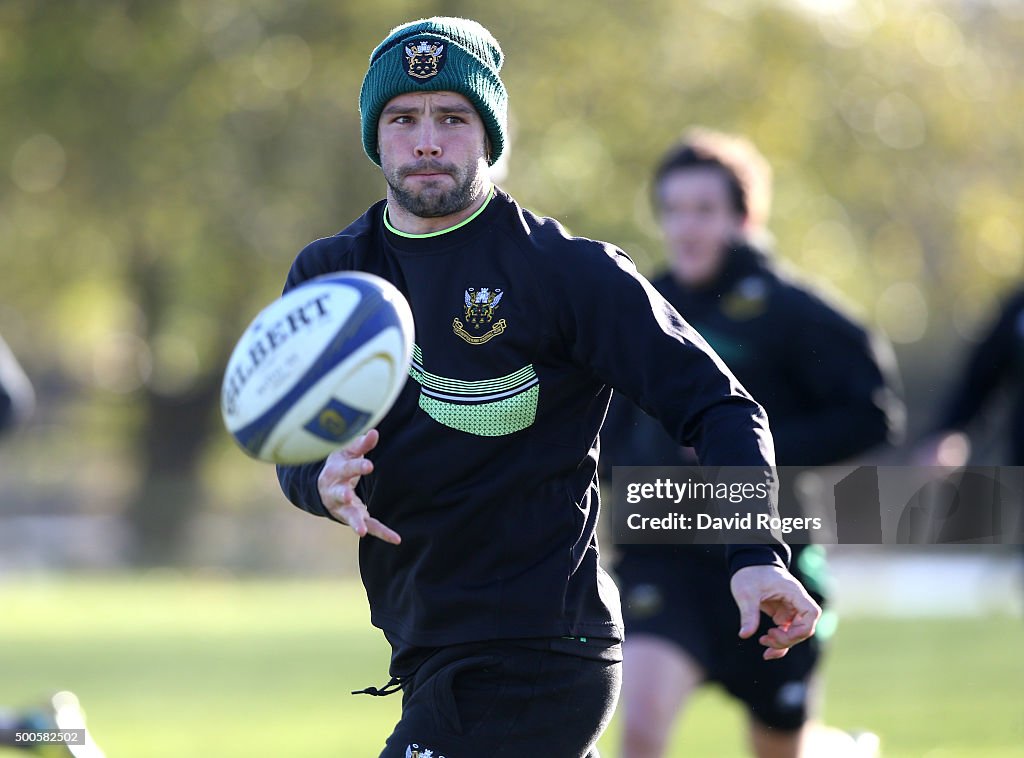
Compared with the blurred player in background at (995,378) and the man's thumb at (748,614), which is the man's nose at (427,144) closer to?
the man's thumb at (748,614)

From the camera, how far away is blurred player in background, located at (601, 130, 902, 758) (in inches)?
235

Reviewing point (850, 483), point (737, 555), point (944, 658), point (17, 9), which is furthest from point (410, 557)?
point (17, 9)

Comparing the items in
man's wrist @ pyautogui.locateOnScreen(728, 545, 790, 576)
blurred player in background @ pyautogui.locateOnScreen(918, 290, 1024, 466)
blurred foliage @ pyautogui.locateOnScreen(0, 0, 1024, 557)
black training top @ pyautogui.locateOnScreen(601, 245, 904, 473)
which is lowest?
man's wrist @ pyautogui.locateOnScreen(728, 545, 790, 576)

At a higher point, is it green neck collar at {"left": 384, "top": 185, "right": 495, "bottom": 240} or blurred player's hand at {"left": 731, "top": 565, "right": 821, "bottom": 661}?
green neck collar at {"left": 384, "top": 185, "right": 495, "bottom": 240}

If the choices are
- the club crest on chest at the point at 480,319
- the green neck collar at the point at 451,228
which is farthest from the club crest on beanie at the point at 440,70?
the club crest on chest at the point at 480,319

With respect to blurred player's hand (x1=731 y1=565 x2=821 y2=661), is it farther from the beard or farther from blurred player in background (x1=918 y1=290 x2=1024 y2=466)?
blurred player in background (x1=918 y1=290 x2=1024 y2=466)

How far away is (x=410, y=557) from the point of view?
4.18m

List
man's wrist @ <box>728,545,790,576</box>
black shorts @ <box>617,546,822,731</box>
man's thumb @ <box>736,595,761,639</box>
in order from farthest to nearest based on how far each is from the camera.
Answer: black shorts @ <box>617,546,822,731</box>, man's wrist @ <box>728,545,790,576</box>, man's thumb @ <box>736,595,761,639</box>

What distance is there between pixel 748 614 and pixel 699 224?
110 inches

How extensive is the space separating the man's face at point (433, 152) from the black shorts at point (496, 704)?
42.9 inches

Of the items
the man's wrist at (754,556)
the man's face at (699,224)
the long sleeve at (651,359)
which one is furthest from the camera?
the man's face at (699,224)

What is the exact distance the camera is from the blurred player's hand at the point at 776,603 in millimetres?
3781
